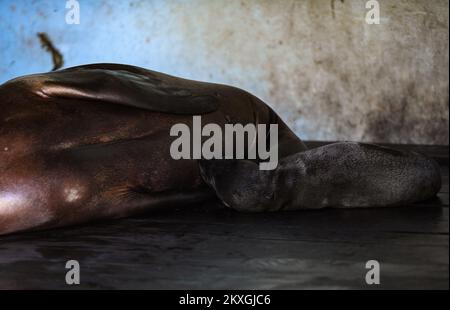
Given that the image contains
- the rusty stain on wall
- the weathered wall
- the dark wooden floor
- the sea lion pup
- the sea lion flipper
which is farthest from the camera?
the rusty stain on wall

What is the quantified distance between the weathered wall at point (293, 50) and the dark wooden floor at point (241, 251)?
7.35ft

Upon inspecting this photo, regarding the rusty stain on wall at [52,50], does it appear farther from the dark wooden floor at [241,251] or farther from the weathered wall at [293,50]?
the dark wooden floor at [241,251]

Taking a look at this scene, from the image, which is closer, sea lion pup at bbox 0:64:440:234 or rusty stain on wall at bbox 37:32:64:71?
sea lion pup at bbox 0:64:440:234

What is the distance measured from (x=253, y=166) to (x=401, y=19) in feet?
8.83

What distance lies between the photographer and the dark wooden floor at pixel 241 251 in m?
2.30

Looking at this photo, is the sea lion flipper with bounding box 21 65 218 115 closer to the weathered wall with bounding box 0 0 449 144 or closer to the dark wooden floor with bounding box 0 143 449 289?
the dark wooden floor with bounding box 0 143 449 289

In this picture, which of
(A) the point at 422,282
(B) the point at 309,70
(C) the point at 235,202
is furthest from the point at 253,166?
(B) the point at 309,70

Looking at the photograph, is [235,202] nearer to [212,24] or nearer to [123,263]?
[123,263]

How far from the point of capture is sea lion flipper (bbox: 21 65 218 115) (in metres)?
3.28

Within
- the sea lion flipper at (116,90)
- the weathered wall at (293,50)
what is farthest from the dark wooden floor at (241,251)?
the weathered wall at (293,50)

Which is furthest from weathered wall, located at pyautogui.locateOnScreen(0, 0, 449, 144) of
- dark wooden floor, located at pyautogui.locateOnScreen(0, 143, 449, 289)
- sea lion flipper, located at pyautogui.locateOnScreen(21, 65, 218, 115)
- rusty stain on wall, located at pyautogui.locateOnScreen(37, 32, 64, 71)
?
sea lion flipper, located at pyautogui.locateOnScreen(21, 65, 218, 115)

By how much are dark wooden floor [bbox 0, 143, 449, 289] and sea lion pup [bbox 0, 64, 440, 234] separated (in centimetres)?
8

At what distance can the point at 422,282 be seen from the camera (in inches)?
85.5

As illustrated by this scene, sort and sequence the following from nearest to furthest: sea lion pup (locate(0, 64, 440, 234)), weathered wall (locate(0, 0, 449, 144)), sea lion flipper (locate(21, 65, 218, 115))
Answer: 1. sea lion pup (locate(0, 64, 440, 234))
2. sea lion flipper (locate(21, 65, 218, 115))
3. weathered wall (locate(0, 0, 449, 144))
